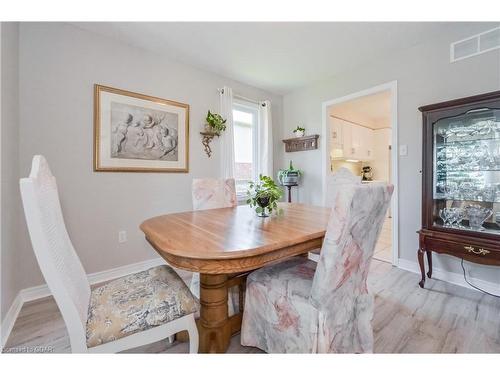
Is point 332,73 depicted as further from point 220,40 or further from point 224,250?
point 224,250

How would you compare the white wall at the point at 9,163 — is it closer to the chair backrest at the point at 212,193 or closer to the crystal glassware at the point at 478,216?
the chair backrest at the point at 212,193

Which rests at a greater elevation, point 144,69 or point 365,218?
point 144,69

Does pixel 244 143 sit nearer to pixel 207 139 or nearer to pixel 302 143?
pixel 207 139

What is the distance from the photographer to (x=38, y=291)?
2014 millimetres

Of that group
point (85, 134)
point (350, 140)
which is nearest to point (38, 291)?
point (85, 134)

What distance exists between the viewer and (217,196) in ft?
7.50

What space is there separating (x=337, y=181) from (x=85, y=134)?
258 centimetres

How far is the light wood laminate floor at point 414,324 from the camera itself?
1399 millimetres

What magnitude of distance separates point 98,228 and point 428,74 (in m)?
3.75

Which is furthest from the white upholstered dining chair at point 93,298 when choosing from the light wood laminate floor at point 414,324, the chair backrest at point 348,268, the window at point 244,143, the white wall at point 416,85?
the white wall at point 416,85

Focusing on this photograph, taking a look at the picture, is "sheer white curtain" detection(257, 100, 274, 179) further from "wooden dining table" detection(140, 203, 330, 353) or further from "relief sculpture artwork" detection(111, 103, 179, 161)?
"wooden dining table" detection(140, 203, 330, 353)

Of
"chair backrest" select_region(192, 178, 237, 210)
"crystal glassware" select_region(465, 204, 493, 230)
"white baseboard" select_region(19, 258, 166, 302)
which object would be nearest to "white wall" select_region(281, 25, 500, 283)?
"crystal glassware" select_region(465, 204, 493, 230)

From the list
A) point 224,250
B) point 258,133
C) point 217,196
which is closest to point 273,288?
point 224,250
